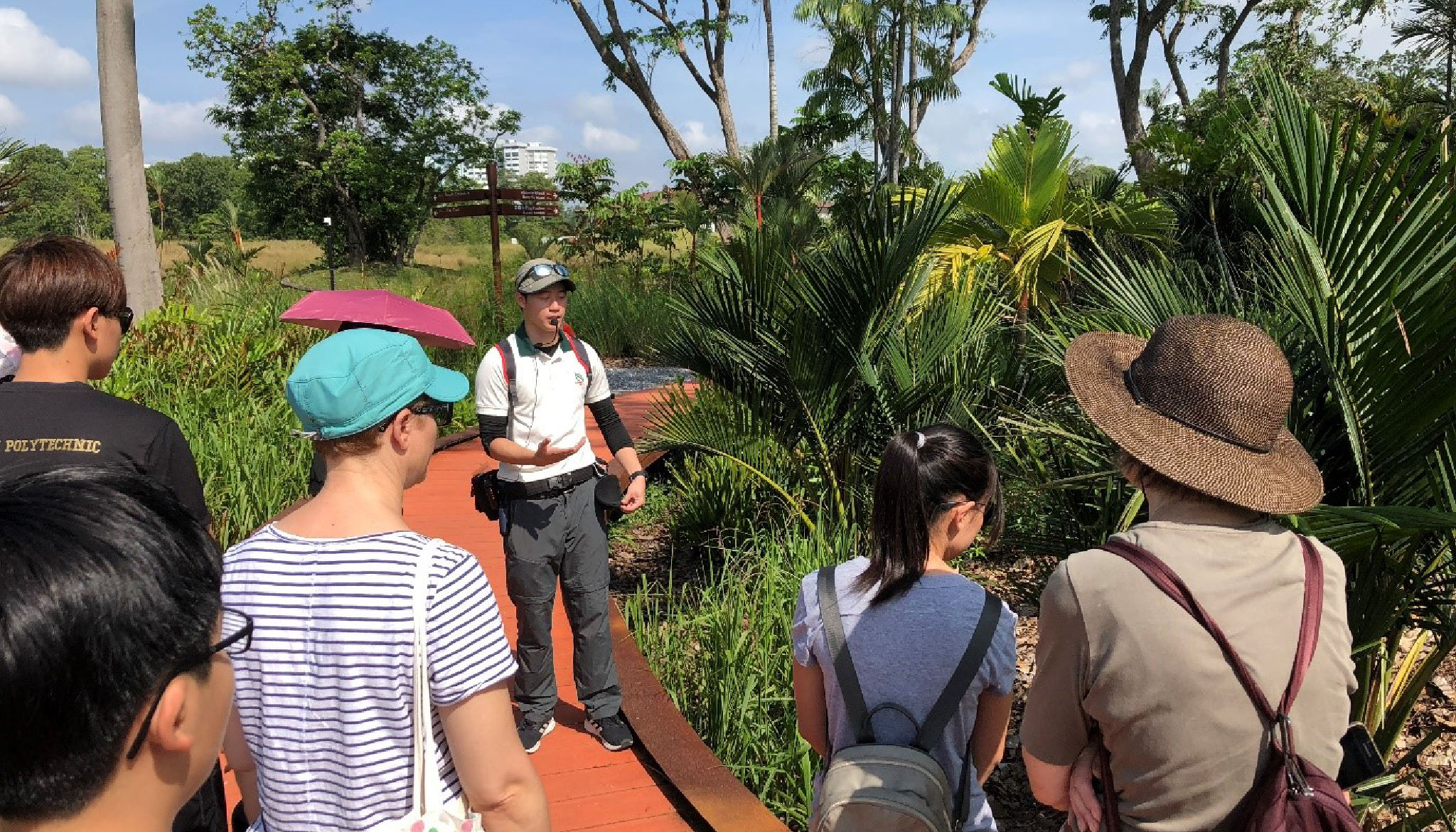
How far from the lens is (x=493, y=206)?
1384cm

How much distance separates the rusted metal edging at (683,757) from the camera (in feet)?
10.6

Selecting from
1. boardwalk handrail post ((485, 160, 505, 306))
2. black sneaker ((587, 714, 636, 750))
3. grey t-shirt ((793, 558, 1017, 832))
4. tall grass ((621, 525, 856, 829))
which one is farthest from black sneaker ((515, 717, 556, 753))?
boardwalk handrail post ((485, 160, 505, 306))

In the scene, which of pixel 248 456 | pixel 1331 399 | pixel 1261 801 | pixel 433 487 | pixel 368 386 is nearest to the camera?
pixel 1261 801

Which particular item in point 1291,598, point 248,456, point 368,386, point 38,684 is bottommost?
point 248,456

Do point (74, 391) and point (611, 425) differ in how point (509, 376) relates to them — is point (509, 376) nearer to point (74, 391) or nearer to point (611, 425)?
point (611, 425)

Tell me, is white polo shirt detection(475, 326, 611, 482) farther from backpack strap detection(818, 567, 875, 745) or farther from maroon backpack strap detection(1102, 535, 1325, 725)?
maroon backpack strap detection(1102, 535, 1325, 725)

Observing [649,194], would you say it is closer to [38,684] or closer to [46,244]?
[46,244]

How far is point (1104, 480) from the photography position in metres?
3.85

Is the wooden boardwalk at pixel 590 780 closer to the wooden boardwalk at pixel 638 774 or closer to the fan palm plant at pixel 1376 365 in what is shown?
the wooden boardwalk at pixel 638 774

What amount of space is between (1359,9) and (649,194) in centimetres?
2126

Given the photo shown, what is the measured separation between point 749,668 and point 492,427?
1.29m

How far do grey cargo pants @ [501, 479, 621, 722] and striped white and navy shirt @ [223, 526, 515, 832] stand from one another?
2.01m

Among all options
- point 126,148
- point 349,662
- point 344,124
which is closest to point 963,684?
point 349,662

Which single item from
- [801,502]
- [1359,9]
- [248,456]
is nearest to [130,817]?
[801,502]
